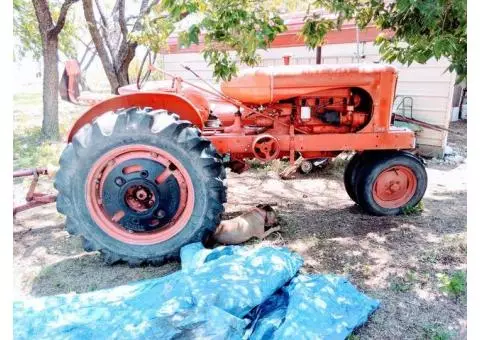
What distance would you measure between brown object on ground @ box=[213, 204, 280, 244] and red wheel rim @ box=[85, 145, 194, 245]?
0.45 metres

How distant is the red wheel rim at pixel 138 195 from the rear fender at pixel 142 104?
56 cm

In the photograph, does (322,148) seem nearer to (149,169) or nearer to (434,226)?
(434,226)

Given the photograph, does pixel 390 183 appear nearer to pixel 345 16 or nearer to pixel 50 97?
pixel 345 16

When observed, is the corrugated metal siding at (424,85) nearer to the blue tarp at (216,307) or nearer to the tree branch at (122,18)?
the tree branch at (122,18)

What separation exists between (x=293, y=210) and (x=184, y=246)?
1680 millimetres

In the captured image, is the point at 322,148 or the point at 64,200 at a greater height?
the point at 322,148

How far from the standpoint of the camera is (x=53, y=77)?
890cm

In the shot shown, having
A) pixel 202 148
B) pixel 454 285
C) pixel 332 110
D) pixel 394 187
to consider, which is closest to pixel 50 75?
pixel 202 148

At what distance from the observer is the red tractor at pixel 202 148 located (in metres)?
3.12

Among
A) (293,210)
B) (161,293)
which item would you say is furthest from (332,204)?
(161,293)

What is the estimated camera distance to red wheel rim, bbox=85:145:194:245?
3.17m

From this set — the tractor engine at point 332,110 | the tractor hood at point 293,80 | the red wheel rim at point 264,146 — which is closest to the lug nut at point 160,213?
the red wheel rim at point 264,146

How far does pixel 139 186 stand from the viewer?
3230 millimetres

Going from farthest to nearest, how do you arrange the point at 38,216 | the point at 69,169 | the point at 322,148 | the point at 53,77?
the point at 53,77, the point at 38,216, the point at 322,148, the point at 69,169
